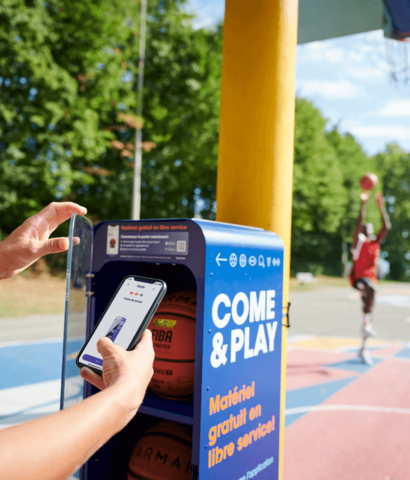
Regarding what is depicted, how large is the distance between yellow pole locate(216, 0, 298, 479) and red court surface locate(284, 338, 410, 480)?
1374 mm

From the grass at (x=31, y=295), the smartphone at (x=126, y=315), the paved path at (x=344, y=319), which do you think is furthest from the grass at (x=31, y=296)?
the smartphone at (x=126, y=315)

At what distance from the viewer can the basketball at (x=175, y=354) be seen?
7.57ft

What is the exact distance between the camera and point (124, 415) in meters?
1.14

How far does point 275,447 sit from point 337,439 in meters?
2.27

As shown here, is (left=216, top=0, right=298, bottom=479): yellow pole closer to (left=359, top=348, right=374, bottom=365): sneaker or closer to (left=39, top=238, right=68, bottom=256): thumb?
(left=39, top=238, right=68, bottom=256): thumb

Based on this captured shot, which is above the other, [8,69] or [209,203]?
[8,69]

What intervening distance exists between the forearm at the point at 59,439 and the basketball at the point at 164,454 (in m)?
1.32

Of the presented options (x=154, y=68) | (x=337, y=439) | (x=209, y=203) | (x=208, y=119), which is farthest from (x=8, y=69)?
(x=337, y=439)

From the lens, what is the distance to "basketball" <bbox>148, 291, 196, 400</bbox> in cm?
231

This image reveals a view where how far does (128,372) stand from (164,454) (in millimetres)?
1345

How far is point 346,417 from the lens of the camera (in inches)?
203

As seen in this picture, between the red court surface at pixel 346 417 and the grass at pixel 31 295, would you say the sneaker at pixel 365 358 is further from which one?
the grass at pixel 31 295

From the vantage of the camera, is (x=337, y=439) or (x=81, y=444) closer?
(x=81, y=444)

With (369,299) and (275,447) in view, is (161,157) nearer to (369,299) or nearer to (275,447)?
(369,299)
